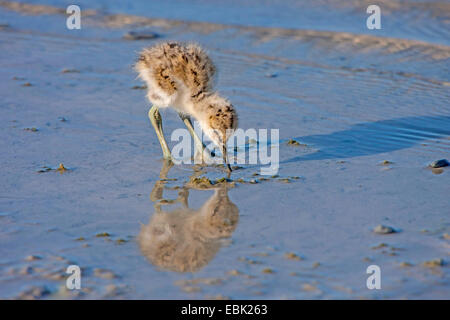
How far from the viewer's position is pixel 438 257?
3449mm

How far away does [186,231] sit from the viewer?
12.6ft

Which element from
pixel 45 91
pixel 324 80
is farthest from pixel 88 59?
pixel 324 80

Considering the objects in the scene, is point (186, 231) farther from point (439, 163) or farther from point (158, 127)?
point (439, 163)

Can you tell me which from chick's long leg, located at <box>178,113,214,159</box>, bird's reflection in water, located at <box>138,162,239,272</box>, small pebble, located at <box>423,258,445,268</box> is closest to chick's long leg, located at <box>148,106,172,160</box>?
chick's long leg, located at <box>178,113,214,159</box>

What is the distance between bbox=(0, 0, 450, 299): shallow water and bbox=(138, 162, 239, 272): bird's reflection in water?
0.02 m

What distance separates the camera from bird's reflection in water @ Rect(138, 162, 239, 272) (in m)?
3.50

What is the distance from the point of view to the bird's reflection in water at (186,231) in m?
3.50

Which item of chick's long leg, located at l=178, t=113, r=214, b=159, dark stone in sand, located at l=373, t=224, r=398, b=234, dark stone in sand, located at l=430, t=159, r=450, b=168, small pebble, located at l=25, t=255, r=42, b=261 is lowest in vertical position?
small pebble, located at l=25, t=255, r=42, b=261

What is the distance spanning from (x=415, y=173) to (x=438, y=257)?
4.34 ft

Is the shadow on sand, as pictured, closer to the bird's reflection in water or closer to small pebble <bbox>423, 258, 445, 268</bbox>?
the bird's reflection in water

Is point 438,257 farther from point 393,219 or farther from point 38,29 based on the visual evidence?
point 38,29

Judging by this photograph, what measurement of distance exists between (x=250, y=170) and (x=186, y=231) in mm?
1126

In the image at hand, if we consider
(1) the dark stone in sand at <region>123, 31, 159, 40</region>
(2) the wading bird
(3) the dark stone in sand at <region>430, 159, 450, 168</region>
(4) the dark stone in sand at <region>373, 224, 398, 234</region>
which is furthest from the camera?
(1) the dark stone in sand at <region>123, 31, 159, 40</region>
